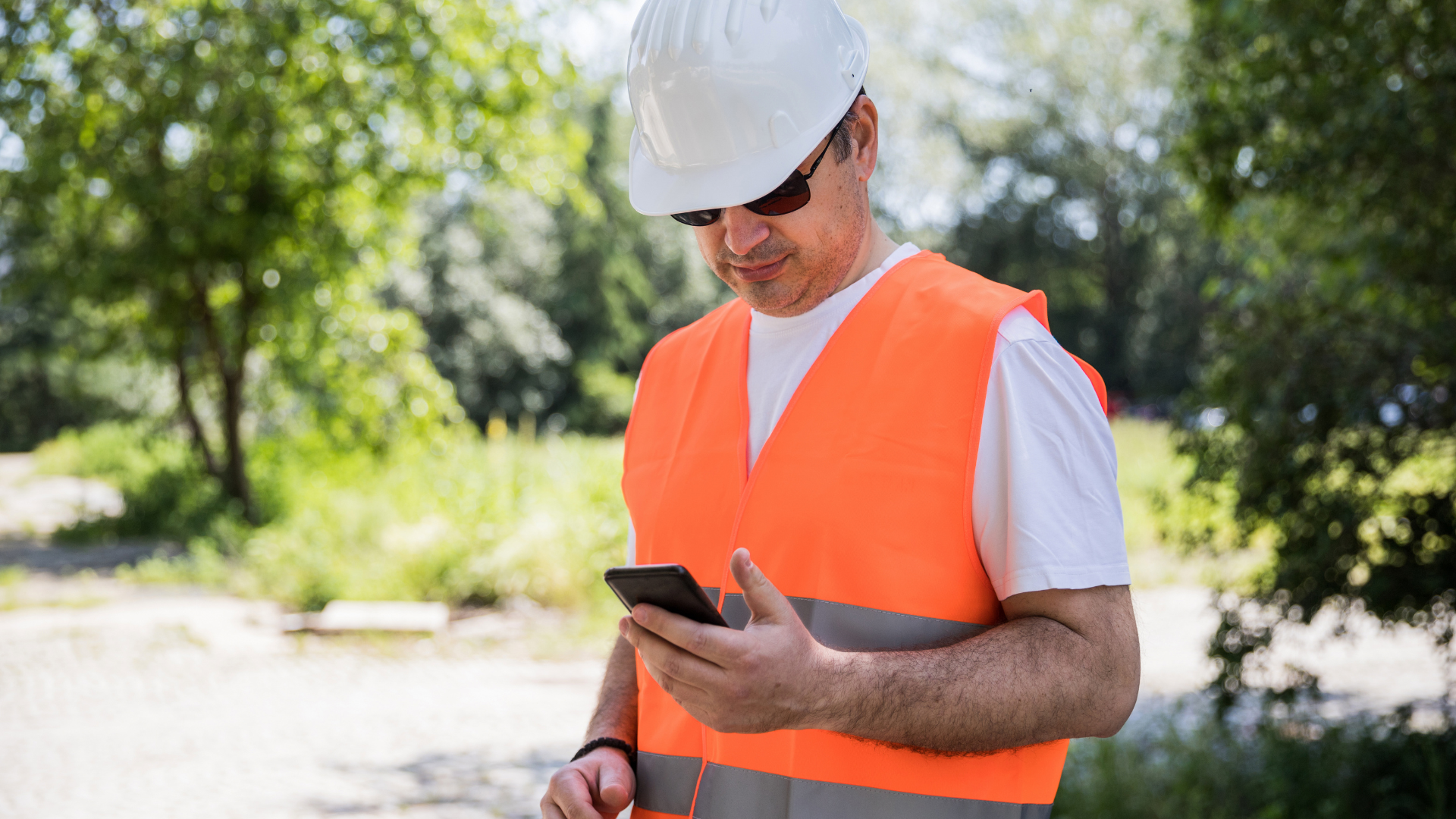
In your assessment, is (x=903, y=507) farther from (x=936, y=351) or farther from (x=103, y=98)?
(x=103, y=98)

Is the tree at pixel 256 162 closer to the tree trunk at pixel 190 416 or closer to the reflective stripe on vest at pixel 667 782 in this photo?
the tree trunk at pixel 190 416

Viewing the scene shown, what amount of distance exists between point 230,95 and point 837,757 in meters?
12.0

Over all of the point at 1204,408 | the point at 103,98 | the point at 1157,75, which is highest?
the point at 1157,75

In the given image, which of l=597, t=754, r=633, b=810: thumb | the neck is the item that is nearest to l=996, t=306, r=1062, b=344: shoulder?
the neck

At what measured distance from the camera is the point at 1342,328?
488 cm

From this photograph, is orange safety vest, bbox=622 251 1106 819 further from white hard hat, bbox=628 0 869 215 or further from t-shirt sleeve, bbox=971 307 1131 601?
white hard hat, bbox=628 0 869 215

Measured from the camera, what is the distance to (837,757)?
4.80 ft

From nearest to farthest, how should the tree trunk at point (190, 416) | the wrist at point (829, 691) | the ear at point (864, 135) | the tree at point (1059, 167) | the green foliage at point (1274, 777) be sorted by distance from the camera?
the wrist at point (829, 691) → the ear at point (864, 135) → the green foliage at point (1274, 777) → the tree trunk at point (190, 416) → the tree at point (1059, 167)

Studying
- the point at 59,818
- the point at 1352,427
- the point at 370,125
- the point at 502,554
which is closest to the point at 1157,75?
the point at 370,125

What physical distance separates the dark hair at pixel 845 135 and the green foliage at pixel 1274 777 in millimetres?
3760

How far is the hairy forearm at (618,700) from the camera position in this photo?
1.88 m

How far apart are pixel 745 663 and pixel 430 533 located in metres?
10.2

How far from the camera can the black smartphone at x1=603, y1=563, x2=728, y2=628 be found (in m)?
1.16

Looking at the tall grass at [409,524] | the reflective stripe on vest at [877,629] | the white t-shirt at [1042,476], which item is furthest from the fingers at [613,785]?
the tall grass at [409,524]
